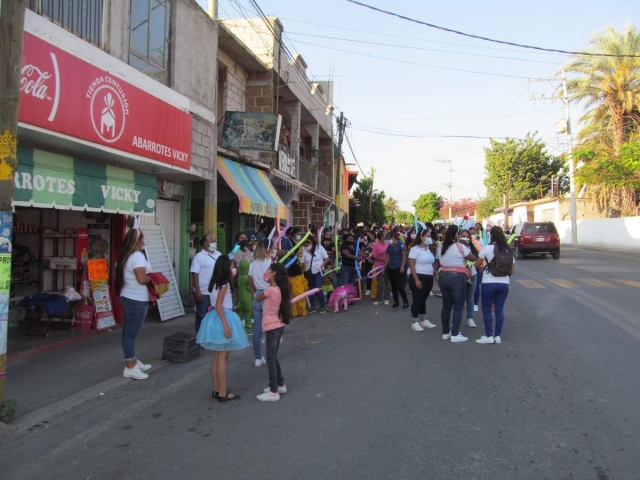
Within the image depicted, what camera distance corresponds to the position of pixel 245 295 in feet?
26.1

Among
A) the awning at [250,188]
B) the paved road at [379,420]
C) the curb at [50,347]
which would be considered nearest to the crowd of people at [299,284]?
the paved road at [379,420]

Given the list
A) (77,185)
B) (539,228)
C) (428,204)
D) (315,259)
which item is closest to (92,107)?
(77,185)

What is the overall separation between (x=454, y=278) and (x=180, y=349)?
392 cm

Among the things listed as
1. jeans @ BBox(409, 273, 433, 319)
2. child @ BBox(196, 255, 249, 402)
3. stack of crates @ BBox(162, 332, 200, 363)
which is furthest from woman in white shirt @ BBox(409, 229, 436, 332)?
child @ BBox(196, 255, 249, 402)

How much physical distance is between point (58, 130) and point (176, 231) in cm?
505

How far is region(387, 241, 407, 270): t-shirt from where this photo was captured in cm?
1012

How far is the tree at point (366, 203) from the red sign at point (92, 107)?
32.8 m

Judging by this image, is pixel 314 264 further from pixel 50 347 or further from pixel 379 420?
pixel 379 420

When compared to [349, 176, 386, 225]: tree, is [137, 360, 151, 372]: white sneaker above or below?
below

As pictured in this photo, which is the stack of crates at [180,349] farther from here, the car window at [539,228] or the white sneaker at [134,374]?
the car window at [539,228]

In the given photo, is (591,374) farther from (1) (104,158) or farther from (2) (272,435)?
(1) (104,158)

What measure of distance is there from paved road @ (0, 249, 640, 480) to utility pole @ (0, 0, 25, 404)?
124 centimetres

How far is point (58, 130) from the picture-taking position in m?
6.05

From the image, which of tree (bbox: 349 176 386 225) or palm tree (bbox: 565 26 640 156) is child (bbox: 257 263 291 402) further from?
tree (bbox: 349 176 386 225)
